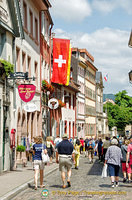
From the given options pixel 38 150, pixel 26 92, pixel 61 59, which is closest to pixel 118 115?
pixel 61 59

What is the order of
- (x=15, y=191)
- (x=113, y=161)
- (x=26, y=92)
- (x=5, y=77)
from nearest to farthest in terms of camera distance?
(x=15, y=191) < (x=113, y=161) < (x=5, y=77) < (x=26, y=92)

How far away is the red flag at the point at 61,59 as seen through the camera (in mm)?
33438

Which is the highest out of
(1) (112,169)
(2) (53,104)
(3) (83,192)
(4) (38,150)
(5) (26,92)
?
(2) (53,104)

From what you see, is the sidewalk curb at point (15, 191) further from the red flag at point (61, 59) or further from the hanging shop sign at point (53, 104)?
the red flag at point (61, 59)

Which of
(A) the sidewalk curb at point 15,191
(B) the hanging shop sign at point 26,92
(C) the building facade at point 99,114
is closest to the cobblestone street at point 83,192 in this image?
(A) the sidewalk curb at point 15,191

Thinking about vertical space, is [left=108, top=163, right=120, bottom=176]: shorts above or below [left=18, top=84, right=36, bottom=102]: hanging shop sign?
below

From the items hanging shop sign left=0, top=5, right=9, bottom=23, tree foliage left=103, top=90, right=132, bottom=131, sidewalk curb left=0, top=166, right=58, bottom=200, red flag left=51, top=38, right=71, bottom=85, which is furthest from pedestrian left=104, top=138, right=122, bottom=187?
tree foliage left=103, top=90, right=132, bottom=131

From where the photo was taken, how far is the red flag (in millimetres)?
33438

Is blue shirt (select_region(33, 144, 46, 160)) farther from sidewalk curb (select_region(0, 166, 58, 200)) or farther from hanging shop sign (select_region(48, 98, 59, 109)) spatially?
hanging shop sign (select_region(48, 98, 59, 109))

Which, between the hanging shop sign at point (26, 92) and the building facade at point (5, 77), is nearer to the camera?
the building facade at point (5, 77)

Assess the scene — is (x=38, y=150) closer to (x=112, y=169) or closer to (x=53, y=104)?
(x=112, y=169)

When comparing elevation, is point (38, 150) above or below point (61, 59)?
below

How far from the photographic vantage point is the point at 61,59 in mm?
33938

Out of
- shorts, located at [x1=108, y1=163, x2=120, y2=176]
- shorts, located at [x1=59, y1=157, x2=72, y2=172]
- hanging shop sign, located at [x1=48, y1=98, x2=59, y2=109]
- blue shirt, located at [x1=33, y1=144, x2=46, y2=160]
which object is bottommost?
shorts, located at [x1=108, y1=163, x2=120, y2=176]
